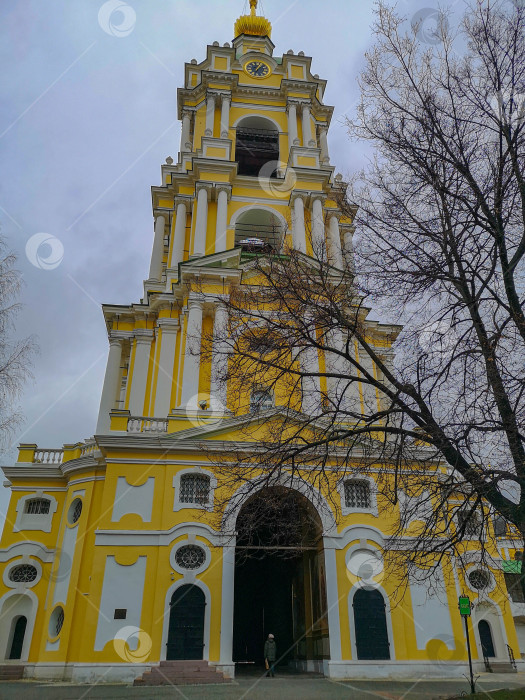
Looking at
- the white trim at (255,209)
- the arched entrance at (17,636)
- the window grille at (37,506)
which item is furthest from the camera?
the white trim at (255,209)

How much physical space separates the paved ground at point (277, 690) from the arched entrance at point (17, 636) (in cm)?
463

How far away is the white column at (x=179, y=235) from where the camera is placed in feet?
106

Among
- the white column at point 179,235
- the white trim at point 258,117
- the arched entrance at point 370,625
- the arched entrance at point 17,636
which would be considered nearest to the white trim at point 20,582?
the arched entrance at point 17,636

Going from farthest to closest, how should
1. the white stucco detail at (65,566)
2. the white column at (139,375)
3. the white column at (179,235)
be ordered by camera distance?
the white column at (179,235), the white column at (139,375), the white stucco detail at (65,566)

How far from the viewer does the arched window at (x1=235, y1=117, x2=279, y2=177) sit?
1460 inches

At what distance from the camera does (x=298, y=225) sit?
3128 cm

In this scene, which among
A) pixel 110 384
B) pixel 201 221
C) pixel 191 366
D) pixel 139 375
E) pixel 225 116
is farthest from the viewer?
pixel 225 116

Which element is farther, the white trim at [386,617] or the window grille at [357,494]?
the window grille at [357,494]

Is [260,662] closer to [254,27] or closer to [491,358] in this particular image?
[491,358]

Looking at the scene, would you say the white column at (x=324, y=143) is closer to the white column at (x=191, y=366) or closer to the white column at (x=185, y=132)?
the white column at (x=185, y=132)

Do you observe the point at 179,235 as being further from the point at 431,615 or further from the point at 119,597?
the point at 431,615

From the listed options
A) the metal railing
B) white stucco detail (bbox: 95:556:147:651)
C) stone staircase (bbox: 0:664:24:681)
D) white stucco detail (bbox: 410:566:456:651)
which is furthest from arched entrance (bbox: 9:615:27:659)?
the metal railing

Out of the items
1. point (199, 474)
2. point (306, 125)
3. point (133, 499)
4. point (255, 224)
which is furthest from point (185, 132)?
point (133, 499)

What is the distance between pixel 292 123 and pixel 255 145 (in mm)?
2892
